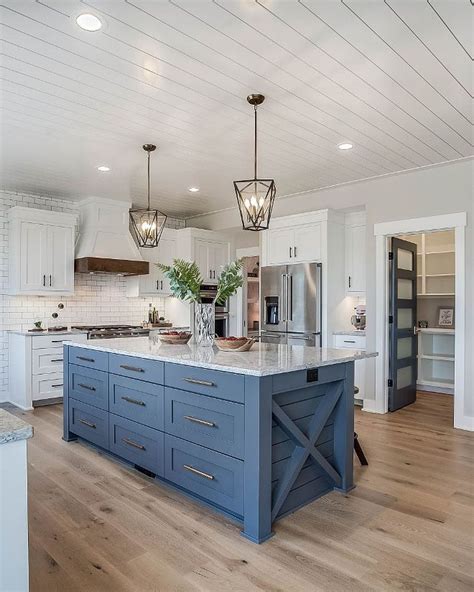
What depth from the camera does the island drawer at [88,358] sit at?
3.54 m

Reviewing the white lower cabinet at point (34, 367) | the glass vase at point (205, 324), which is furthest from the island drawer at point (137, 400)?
the white lower cabinet at point (34, 367)

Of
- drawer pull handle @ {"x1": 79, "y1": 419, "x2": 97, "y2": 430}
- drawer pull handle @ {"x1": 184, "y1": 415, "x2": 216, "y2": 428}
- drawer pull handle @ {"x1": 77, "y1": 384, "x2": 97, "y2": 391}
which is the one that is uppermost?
drawer pull handle @ {"x1": 184, "y1": 415, "x2": 216, "y2": 428}

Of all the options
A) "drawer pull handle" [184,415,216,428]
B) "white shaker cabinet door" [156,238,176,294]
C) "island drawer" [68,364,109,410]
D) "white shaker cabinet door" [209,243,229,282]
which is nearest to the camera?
"drawer pull handle" [184,415,216,428]

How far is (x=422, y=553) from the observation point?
7.25 feet

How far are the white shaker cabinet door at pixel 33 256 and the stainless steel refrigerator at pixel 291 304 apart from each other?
9.29 ft

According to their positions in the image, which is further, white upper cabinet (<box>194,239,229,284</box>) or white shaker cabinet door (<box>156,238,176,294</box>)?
white upper cabinet (<box>194,239,229,284</box>)

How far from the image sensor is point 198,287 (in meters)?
3.45

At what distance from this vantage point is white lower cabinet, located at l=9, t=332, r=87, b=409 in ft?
17.2

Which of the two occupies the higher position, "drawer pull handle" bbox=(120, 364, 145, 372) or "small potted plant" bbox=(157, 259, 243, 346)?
"small potted plant" bbox=(157, 259, 243, 346)

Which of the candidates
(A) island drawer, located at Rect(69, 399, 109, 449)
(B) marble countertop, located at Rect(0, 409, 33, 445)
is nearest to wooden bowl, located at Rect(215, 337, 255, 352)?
(A) island drawer, located at Rect(69, 399, 109, 449)

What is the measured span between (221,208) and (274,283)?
1.68 m

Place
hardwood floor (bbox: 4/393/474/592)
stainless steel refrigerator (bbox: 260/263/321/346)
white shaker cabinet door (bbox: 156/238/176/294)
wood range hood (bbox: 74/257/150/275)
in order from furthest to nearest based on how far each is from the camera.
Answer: white shaker cabinet door (bbox: 156/238/176/294), wood range hood (bbox: 74/257/150/275), stainless steel refrigerator (bbox: 260/263/321/346), hardwood floor (bbox: 4/393/474/592)

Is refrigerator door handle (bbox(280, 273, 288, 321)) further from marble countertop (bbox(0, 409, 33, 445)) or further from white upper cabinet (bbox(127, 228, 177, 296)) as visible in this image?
marble countertop (bbox(0, 409, 33, 445))

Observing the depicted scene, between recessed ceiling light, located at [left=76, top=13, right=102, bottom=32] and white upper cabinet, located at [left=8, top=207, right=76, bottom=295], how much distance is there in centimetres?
356
